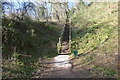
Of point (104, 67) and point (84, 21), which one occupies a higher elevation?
point (84, 21)

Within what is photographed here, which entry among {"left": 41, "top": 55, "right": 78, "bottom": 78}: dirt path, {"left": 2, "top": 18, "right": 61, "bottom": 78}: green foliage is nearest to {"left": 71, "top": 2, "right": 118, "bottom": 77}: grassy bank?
{"left": 41, "top": 55, "right": 78, "bottom": 78}: dirt path

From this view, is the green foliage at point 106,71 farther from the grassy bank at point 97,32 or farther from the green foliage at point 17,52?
the green foliage at point 17,52

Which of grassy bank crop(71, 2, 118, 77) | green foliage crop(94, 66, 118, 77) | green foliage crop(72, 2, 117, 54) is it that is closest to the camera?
green foliage crop(94, 66, 118, 77)

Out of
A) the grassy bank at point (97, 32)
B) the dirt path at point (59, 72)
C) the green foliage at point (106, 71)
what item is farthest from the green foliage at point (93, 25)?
the green foliage at point (106, 71)

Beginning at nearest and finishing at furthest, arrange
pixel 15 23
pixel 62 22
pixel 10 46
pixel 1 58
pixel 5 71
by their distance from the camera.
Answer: pixel 5 71
pixel 1 58
pixel 10 46
pixel 15 23
pixel 62 22

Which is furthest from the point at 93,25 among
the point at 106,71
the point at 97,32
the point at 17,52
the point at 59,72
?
the point at 106,71

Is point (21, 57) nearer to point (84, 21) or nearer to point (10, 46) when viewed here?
point (10, 46)

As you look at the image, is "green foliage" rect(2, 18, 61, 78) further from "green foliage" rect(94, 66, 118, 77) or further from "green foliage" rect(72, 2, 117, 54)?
"green foliage" rect(72, 2, 117, 54)

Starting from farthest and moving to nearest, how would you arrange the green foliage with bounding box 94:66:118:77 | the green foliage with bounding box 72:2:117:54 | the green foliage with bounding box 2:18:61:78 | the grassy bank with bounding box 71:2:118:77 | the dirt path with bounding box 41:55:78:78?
1. the green foliage with bounding box 72:2:117:54
2. the grassy bank with bounding box 71:2:118:77
3. the green foliage with bounding box 2:18:61:78
4. the dirt path with bounding box 41:55:78:78
5. the green foliage with bounding box 94:66:118:77

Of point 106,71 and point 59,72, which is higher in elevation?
point 106,71

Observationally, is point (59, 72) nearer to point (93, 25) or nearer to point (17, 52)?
point (17, 52)

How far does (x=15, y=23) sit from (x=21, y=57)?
3153mm

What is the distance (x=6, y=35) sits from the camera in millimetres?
11695

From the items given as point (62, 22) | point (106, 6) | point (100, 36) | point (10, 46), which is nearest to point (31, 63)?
point (10, 46)
